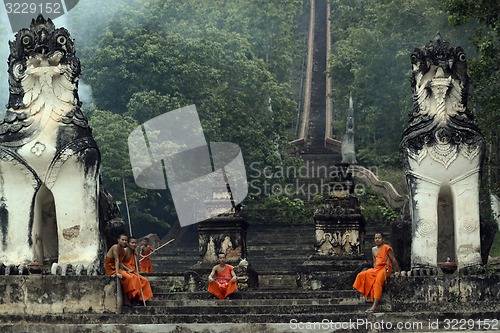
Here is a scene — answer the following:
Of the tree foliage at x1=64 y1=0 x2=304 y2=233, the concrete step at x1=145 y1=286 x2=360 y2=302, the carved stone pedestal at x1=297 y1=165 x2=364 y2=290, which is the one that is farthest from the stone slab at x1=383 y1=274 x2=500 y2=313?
the tree foliage at x1=64 y1=0 x2=304 y2=233

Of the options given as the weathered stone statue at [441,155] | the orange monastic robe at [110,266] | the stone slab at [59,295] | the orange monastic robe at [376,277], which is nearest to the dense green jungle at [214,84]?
the weathered stone statue at [441,155]

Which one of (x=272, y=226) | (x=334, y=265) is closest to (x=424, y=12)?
(x=272, y=226)

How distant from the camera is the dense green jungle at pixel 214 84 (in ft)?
124

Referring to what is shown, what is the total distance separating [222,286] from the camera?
20.0 m

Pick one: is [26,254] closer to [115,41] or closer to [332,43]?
[115,41]

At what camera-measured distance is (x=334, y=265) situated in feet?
79.7

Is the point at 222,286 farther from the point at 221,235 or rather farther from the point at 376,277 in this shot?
the point at 221,235

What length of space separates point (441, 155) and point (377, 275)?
183cm

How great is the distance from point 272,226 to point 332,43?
32.1 metres

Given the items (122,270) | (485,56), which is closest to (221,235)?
(485,56)

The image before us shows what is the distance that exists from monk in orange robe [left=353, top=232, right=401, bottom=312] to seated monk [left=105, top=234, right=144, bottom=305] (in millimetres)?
2825

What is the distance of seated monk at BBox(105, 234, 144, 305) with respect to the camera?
1819 centimetres

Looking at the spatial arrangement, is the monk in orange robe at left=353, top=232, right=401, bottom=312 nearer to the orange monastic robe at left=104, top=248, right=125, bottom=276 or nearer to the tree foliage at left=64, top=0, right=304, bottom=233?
the orange monastic robe at left=104, top=248, right=125, bottom=276

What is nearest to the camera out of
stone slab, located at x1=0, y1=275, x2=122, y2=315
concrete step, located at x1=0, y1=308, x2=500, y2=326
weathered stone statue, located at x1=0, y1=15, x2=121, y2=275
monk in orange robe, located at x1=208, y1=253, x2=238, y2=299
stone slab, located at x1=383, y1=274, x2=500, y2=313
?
concrete step, located at x1=0, y1=308, x2=500, y2=326
